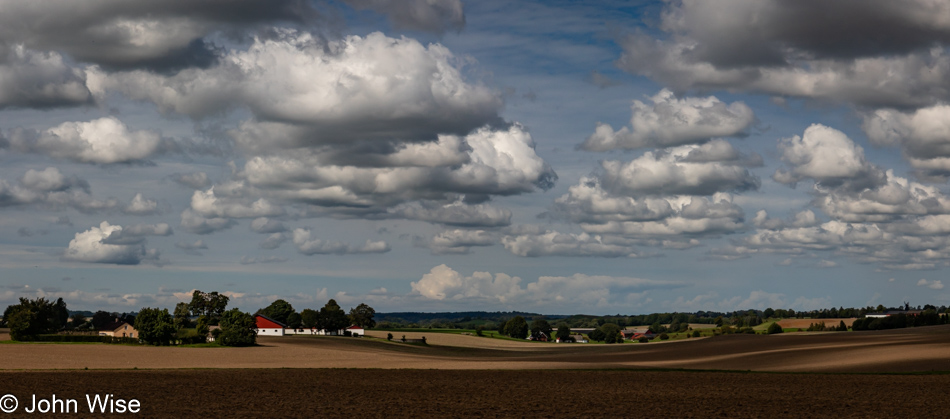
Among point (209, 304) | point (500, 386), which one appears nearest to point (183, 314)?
point (209, 304)

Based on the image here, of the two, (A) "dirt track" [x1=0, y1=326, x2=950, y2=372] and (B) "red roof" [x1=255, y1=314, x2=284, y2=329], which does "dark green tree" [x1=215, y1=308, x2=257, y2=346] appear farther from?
(B) "red roof" [x1=255, y1=314, x2=284, y2=329]

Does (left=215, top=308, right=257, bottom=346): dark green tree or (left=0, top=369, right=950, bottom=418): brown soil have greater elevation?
(left=215, top=308, right=257, bottom=346): dark green tree

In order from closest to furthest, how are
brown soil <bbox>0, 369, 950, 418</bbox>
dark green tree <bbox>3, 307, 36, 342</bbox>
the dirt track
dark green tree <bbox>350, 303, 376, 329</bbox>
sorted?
brown soil <bbox>0, 369, 950, 418</bbox>
the dirt track
dark green tree <bbox>3, 307, 36, 342</bbox>
dark green tree <bbox>350, 303, 376, 329</bbox>

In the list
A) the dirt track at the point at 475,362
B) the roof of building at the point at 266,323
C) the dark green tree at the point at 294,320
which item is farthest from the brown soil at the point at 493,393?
the dark green tree at the point at 294,320

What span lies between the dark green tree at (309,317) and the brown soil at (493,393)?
4336 inches

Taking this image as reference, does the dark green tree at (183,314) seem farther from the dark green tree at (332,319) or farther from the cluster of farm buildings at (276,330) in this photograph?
the dark green tree at (332,319)


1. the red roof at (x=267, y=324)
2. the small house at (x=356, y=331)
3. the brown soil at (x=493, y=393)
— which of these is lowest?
the brown soil at (x=493, y=393)

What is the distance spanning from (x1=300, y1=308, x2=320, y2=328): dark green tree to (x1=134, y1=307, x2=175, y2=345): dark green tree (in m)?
62.7

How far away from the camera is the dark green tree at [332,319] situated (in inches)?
6806

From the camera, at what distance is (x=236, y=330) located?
11056cm

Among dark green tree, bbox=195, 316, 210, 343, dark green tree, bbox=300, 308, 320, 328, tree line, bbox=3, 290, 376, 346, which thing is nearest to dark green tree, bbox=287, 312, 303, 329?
dark green tree, bbox=300, 308, 320, 328

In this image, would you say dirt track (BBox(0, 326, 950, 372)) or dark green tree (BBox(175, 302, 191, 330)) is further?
dark green tree (BBox(175, 302, 191, 330))

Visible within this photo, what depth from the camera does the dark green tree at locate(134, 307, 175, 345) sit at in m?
107

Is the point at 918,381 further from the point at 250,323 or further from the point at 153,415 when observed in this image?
the point at 250,323
